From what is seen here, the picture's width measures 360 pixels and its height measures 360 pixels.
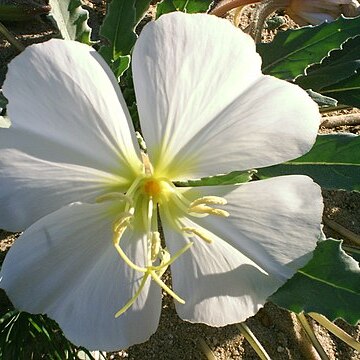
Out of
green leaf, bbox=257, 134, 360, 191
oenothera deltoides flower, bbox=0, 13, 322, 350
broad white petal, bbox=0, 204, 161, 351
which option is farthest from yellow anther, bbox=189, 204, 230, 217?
green leaf, bbox=257, 134, 360, 191

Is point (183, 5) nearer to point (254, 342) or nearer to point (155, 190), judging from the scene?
point (155, 190)

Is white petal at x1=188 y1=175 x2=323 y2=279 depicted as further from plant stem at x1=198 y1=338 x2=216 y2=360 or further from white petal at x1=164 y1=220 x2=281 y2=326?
plant stem at x1=198 y1=338 x2=216 y2=360

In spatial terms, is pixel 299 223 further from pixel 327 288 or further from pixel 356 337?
pixel 356 337

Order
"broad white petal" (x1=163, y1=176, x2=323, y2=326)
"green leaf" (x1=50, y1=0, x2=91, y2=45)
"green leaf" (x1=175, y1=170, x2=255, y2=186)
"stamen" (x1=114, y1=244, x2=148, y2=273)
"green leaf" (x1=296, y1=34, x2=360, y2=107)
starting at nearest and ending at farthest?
"stamen" (x1=114, y1=244, x2=148, y2=273)
"broad white petal" (x1=163, y1=176, x2=323, y2=326)
"green leaf" (x1=175, y1=170, x2=255, y2=186)
"green leaf" (x1=50, y1=0, x2=91, y2=45)
"green leaf" (x1=296, y1=34, x2=360, y2=107)

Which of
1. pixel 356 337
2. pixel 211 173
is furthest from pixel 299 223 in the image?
pixel 356 337

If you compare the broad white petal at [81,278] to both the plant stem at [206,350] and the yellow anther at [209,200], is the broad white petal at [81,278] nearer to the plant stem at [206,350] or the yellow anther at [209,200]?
the yellow anther at [209,200]
